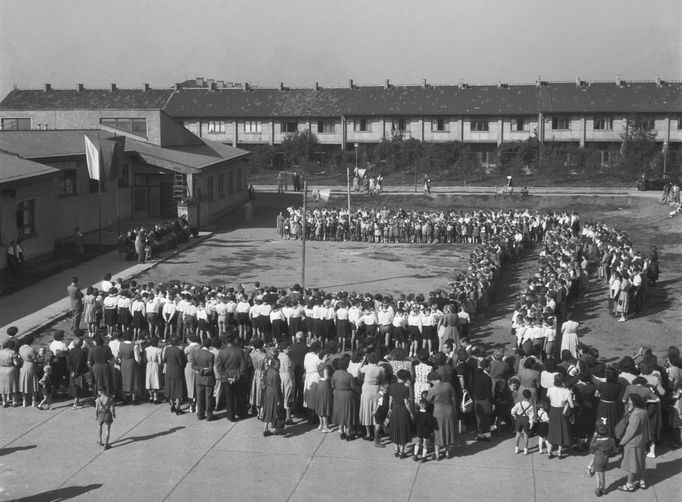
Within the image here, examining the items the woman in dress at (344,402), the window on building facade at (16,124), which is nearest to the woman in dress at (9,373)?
the woman in dress at (344,402)

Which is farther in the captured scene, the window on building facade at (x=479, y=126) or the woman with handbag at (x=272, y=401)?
the window on building facade at (x=479, y=126)

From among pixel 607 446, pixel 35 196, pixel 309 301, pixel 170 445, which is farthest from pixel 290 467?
pixel 35 196

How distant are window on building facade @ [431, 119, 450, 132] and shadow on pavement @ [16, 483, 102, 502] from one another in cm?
6491

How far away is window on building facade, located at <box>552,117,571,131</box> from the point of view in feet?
243

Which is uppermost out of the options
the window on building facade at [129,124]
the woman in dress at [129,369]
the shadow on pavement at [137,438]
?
the window on building facade at [129,124]

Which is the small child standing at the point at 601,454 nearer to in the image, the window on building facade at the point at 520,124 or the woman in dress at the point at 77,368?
the woman in dress at the point at 77,368

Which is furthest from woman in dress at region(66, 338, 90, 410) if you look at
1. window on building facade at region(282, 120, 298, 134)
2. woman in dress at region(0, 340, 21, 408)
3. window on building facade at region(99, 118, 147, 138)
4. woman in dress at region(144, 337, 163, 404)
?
window on building facade at region(282, 120, 298, 134)

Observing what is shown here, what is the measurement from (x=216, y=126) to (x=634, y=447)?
6944cm

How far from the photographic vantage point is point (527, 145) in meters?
70.9

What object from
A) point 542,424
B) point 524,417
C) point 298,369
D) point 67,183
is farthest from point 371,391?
point 67,183

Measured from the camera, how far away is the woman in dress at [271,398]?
15.6m

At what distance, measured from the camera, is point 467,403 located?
15430 mm

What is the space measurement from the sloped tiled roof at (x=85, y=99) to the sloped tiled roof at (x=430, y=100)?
2.25m

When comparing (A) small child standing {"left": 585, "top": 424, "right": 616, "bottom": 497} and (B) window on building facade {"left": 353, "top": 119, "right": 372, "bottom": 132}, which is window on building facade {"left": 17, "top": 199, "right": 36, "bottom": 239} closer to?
(A) small child standing {"left": 585, "top": 424, "right": 616, "bottom": 497}
